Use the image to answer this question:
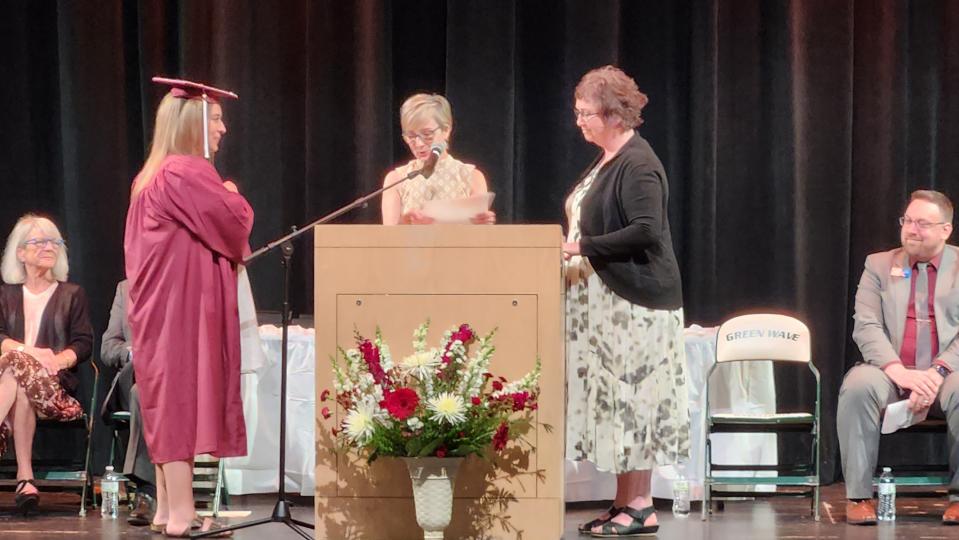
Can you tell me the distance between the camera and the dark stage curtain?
6879mm

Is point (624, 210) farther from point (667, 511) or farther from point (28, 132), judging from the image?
point (28, 132)

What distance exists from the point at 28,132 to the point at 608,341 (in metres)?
3.98

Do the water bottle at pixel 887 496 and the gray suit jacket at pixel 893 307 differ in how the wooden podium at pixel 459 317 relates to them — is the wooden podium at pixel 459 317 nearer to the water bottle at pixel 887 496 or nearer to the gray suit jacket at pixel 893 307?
the water bottle at pixel 887 496

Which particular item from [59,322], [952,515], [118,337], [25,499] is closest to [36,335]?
[59,322]

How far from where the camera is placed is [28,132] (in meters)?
7.36

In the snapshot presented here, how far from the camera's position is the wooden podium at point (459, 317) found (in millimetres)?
4184

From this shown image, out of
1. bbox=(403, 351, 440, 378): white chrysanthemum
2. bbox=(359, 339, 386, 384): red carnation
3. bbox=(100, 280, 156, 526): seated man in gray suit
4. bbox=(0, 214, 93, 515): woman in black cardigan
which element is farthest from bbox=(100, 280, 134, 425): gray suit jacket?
bbox=(403, 351, 440, 378): white chrysanthemum

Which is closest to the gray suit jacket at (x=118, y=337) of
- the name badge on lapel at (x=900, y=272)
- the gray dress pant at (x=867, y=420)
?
the gray dress pant at (x=867, y=420)

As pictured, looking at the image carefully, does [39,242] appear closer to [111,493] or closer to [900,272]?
[111,493]

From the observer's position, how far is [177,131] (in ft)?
15.7

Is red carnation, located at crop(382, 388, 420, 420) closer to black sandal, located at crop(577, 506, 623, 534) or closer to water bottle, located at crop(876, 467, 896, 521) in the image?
black sandal, located at crop(577, 506, 623, 534)

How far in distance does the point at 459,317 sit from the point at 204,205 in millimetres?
1109

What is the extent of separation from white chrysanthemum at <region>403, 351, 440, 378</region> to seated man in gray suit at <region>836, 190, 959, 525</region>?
2.24 m

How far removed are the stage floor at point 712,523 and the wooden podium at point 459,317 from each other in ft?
2.60
